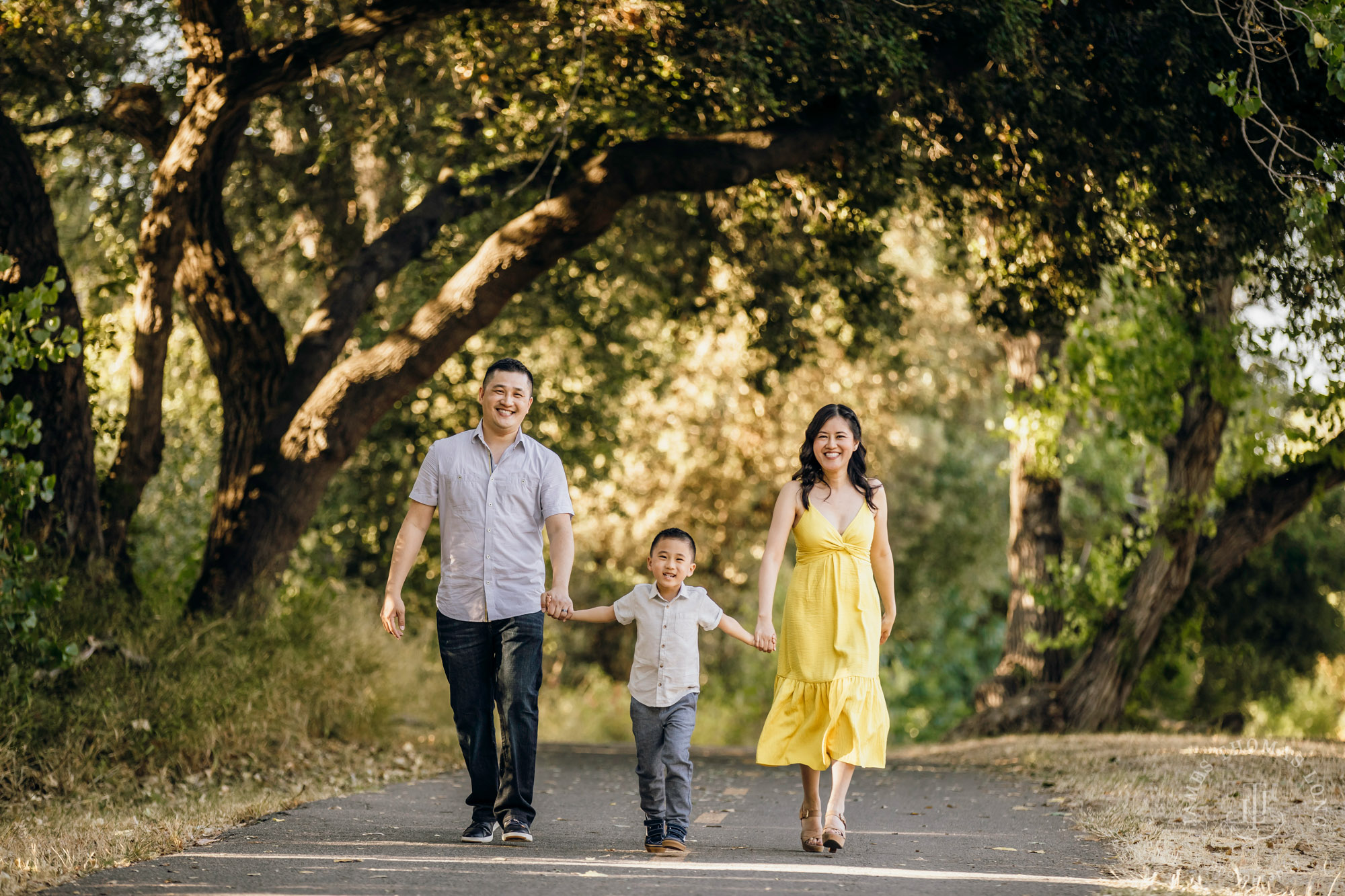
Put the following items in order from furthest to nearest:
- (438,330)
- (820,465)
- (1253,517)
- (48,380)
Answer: (1253,517) → (438,330) → (48,380) → (820,465)

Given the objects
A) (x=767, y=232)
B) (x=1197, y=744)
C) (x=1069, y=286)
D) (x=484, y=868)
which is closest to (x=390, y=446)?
(x=767, y=232)

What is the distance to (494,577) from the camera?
5.60 meters

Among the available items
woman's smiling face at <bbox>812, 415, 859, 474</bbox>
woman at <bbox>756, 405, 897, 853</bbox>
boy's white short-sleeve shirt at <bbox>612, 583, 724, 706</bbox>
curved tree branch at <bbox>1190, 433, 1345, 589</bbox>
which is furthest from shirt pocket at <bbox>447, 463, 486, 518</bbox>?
curved tree branch at <bbox>1190, 433, 1345, 589</bbox>

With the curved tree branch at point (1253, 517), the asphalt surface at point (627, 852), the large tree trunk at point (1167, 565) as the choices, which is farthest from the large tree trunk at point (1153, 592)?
the asphalt surface at point (627, 852)

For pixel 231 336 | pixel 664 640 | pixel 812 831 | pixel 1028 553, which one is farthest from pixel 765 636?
pixel 1028 553

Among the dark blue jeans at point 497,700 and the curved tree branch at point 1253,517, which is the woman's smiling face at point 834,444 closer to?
the dark blue jeans at point 497,700

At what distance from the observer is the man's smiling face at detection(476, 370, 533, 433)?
5.66 m

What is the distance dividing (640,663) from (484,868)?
1060 mm

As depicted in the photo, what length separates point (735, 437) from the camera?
19.1 meters

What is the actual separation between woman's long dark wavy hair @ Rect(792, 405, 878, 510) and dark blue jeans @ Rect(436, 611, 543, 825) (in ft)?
4.41

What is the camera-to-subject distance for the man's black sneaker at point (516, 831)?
5.58 meters

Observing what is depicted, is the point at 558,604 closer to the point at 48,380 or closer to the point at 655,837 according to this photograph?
the point at 655,837

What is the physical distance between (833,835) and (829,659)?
2.44 ft

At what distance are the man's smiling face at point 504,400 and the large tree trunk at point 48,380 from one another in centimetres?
435
